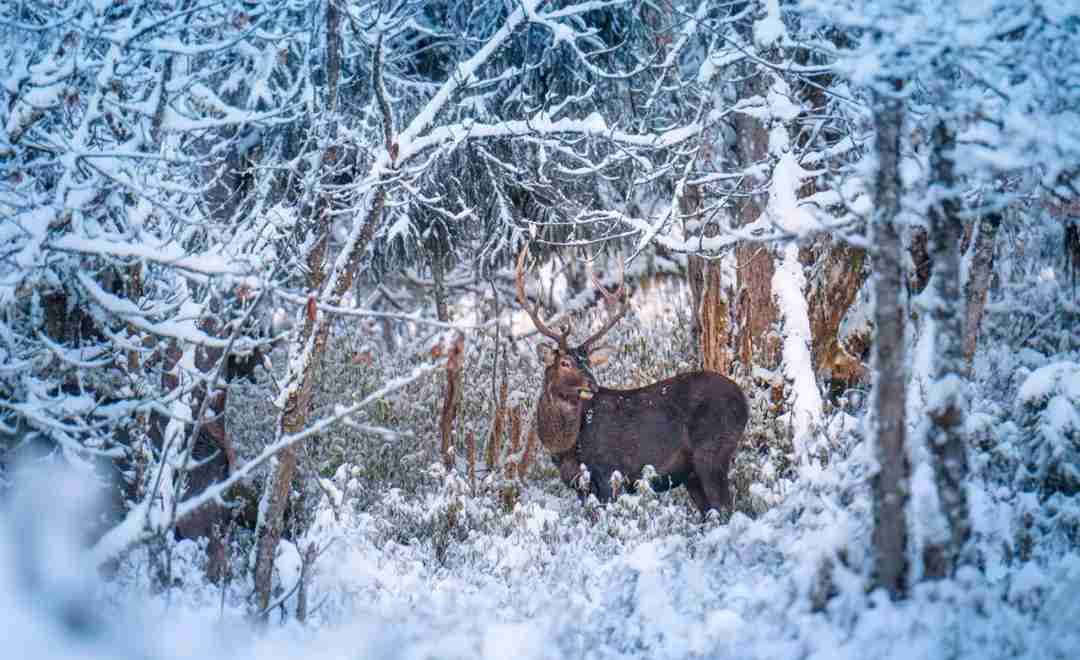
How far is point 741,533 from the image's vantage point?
213 inches

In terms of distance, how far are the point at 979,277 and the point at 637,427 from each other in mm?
2810

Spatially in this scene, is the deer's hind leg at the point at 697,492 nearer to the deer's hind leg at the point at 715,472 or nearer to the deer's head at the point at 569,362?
the deer's hind leg at the point at 715,472

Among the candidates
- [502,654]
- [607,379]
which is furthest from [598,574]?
[607,379]

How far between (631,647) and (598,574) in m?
1.12

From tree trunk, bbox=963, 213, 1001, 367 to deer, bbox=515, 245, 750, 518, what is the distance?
5.80 feet

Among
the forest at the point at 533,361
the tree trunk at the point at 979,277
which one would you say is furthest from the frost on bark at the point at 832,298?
the tree trunk at the point at 979,277

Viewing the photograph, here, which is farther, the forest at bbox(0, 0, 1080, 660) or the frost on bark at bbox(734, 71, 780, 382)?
the frost on bark at bbox(734, 71, 780, 382)

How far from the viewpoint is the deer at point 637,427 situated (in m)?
7.45

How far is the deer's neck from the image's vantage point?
Answer: 26.1ft

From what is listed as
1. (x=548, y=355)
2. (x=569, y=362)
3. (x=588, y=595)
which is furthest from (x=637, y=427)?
(x=588, y=595)

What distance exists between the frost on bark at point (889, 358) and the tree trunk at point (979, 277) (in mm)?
3765

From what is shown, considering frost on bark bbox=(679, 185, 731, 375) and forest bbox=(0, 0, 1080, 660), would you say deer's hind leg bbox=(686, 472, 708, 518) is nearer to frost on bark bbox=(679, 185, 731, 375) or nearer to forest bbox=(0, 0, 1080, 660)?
forest bbox=(0, 0, 1080, 660)

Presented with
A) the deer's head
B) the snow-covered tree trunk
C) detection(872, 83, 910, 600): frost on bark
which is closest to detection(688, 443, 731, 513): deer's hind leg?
the snow-covered tree trunk

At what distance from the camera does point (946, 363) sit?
4.02m
